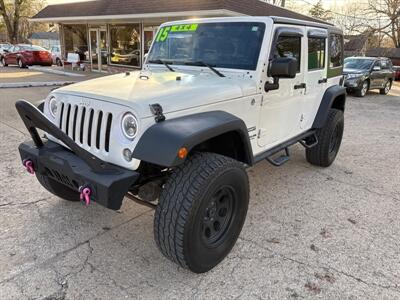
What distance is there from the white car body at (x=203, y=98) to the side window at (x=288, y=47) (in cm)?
13

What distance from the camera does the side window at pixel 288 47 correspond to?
360 centimetres

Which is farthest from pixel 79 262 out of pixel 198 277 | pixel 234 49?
pixel 234 49

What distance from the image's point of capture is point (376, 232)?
3484 millimetres

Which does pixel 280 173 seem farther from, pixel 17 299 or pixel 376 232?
Answer: pixel 17 299

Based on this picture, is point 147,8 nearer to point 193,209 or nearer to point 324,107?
point 324,107

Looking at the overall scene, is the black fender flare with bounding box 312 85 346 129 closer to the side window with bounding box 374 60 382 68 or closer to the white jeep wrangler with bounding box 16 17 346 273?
the white jeep wrangler with bounding box 16 17 346 273

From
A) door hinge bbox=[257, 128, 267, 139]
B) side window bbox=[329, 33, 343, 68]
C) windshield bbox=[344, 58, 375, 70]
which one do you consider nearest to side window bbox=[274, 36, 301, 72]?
door hinge bbox=[257, 128, 267, 139]

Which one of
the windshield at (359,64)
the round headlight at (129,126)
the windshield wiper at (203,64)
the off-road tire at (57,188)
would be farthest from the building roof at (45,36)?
the round headlight at (129,126)

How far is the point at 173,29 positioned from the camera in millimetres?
4059

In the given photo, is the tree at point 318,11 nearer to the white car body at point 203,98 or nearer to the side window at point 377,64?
the side window at point 377,64

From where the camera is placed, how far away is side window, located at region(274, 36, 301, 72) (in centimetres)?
360

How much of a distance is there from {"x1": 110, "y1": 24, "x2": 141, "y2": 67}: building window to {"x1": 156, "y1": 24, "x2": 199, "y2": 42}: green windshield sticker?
1324 centimetres

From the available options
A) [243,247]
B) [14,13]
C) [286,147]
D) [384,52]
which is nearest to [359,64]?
[286,147]

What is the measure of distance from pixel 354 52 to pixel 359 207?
3205 cm
